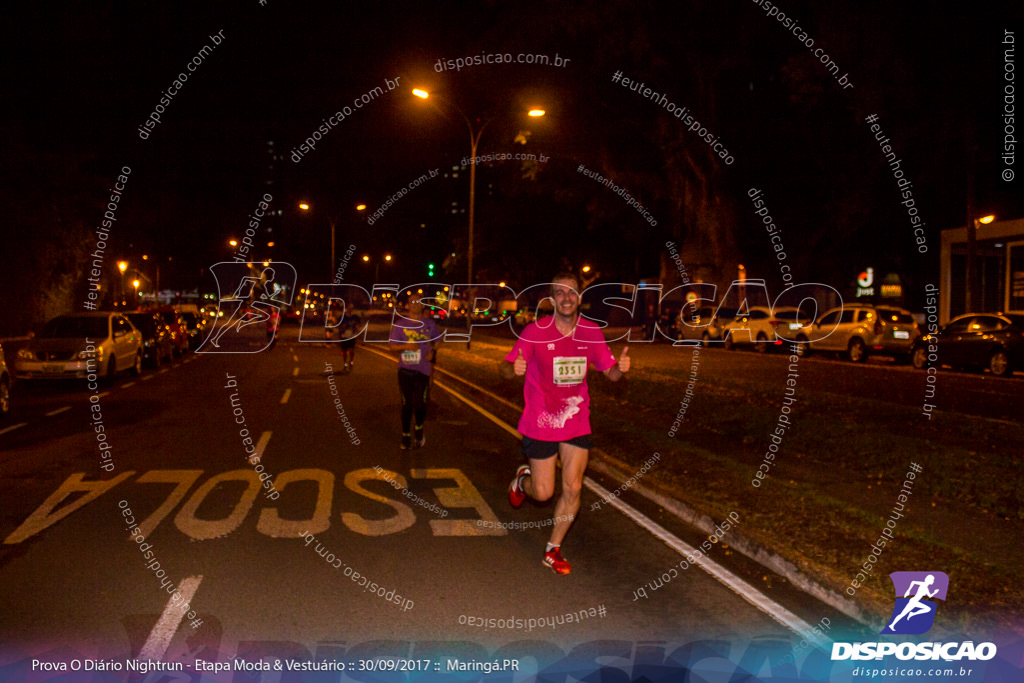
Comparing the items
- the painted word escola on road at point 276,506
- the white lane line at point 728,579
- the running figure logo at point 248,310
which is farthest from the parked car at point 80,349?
the white lane line at point 728,579

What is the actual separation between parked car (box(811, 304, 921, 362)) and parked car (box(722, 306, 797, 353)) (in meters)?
3.58

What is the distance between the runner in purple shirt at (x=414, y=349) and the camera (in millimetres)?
10570

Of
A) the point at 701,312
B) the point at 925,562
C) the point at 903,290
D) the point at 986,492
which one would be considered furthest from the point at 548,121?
the point at 903,290

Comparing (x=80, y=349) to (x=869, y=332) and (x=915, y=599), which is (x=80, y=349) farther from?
(x=869, y=332)

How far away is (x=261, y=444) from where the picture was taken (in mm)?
11328

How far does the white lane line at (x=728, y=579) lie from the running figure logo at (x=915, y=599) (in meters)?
0.48

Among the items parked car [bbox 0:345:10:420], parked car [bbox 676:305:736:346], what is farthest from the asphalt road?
parked car [bbox 676:305:736:346]

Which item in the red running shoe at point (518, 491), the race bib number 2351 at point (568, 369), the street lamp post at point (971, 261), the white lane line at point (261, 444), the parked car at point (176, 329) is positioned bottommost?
the white lane line at point (261, 444)

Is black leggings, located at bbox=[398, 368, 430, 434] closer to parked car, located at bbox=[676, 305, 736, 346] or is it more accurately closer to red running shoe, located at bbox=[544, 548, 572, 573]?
red running shoe, located at bbox=[544, 548, 572, 573]

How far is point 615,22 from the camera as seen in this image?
26.2 m

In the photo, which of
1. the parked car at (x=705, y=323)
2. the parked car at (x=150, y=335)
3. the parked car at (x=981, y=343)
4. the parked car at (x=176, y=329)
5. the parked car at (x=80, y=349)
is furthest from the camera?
the parked car at (x=705, y=323)

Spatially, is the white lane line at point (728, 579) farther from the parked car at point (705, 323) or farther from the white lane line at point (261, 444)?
the parked car at point (705, 323)

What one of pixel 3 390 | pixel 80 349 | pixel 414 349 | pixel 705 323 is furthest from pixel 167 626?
pixel 705 323

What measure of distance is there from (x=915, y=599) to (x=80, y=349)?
18173mm
